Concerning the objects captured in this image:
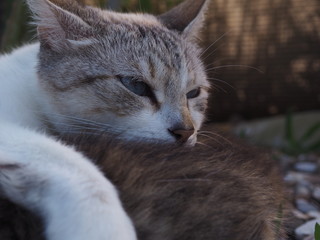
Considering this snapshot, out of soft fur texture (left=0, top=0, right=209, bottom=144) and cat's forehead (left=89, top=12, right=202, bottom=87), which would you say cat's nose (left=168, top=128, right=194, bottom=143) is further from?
cat's forehead (left=89, top=12, right=202, bottom=87)

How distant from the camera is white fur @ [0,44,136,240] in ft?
3.65

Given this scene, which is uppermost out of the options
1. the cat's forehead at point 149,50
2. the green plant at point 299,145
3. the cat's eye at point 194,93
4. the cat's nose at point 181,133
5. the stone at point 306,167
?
the cat's forehead at point 149,50

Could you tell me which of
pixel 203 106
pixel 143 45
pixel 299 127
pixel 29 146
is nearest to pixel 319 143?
pixel 299 127

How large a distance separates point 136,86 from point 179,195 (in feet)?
2.19

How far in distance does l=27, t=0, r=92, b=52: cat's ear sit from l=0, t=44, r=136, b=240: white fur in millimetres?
521

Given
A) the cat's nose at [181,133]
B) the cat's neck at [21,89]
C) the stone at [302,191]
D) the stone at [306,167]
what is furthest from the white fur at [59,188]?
the stone at [306,167]

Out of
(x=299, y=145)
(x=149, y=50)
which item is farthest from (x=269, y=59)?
(x=149, y=50)

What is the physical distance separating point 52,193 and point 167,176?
0.27m

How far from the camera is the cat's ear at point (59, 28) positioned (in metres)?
1.88

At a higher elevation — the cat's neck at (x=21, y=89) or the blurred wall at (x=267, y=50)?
the cat's neck at (x=21, y=89)

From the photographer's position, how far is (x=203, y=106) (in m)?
2.11

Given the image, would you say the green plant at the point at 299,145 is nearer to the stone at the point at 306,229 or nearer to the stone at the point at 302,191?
the stone at the point at 302,191

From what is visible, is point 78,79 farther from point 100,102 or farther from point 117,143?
point 117,143

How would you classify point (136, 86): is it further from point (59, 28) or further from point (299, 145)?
point (299, 145)
